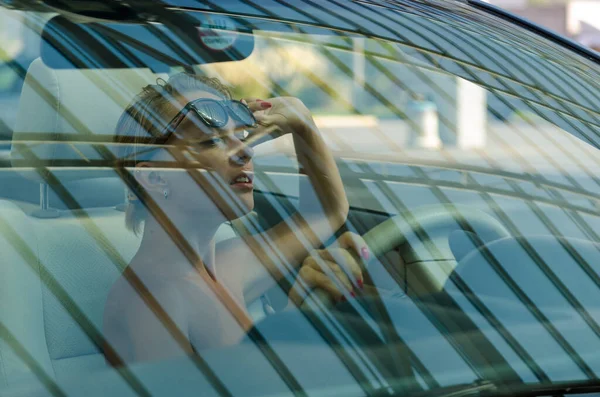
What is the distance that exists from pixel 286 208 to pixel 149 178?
343 millimetres

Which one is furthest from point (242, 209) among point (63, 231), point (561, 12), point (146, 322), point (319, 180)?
point (561, 12)

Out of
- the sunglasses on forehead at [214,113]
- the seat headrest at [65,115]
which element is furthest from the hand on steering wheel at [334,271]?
the seat headrest at [65,115]

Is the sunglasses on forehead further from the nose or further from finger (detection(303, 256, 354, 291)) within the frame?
finger (detection(303, 256, 354, 291))

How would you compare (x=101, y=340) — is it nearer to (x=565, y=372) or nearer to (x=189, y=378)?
(x=189, y=378)

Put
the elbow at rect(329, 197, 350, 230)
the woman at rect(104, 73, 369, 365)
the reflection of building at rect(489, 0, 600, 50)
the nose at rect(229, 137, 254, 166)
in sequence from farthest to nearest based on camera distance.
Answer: the reflection of building at rect(489, 0, 600, 50) → the elbow at rect(329, 197, 350, 230) → the nose at rect(229, 137, 254, 166) → the woman at rect(104, 73, 369, 365)

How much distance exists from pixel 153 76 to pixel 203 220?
0.28 m

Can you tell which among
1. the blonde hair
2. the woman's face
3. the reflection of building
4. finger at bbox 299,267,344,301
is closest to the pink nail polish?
finger at bbox 299,267,344,301

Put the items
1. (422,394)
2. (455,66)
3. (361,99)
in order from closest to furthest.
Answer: (422,394) → (455,66) → (361,99)

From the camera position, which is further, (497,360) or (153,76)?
(153,76)

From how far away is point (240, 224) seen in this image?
1610mm

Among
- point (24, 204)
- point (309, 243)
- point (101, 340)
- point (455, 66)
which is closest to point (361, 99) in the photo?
point (455, 66)

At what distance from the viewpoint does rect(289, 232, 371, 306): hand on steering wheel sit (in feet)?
4.36

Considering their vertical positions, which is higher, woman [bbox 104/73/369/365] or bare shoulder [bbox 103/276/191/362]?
woman [bbox 104/73/369/365]

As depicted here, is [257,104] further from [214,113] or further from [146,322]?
[146,322]
